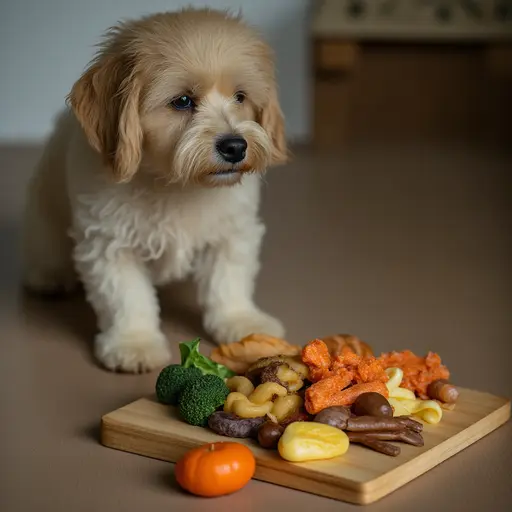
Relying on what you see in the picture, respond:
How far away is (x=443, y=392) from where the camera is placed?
2387 millimetres

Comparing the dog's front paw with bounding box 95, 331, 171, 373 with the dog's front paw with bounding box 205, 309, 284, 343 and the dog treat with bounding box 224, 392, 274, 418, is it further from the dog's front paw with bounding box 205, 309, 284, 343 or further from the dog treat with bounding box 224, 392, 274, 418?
the dog treat with bounding box 224, 392, 274, 418

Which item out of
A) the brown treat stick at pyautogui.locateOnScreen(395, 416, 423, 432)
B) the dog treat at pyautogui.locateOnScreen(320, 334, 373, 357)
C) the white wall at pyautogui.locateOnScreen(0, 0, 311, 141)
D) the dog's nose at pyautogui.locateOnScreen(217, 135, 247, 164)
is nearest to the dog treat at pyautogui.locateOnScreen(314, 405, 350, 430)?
the brown treat stick at pyautogui.locateOnScreen(395, 416, 423, 432)

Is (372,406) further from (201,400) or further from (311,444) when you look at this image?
(201,400)

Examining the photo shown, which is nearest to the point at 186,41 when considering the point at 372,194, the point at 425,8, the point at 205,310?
the point at 205,310

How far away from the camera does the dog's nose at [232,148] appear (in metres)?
2.60

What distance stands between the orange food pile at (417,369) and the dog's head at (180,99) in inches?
22.5

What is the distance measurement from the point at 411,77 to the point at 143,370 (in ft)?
12.9

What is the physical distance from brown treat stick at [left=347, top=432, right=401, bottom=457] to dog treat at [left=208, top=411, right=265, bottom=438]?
193mm

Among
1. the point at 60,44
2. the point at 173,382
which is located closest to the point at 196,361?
the point at 173,382

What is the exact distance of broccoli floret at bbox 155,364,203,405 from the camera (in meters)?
2.38

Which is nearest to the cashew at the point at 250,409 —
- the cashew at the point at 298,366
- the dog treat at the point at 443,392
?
the cashew at the point at 298,366

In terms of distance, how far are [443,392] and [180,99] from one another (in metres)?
0.93

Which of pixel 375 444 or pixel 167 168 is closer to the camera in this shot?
pixel 375 444

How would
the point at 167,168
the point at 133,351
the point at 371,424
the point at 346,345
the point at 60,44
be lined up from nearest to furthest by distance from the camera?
the point at 371,424 < the point at 346,345 < the point at 167,168 < the point at 133,351 < the point at 60,44
